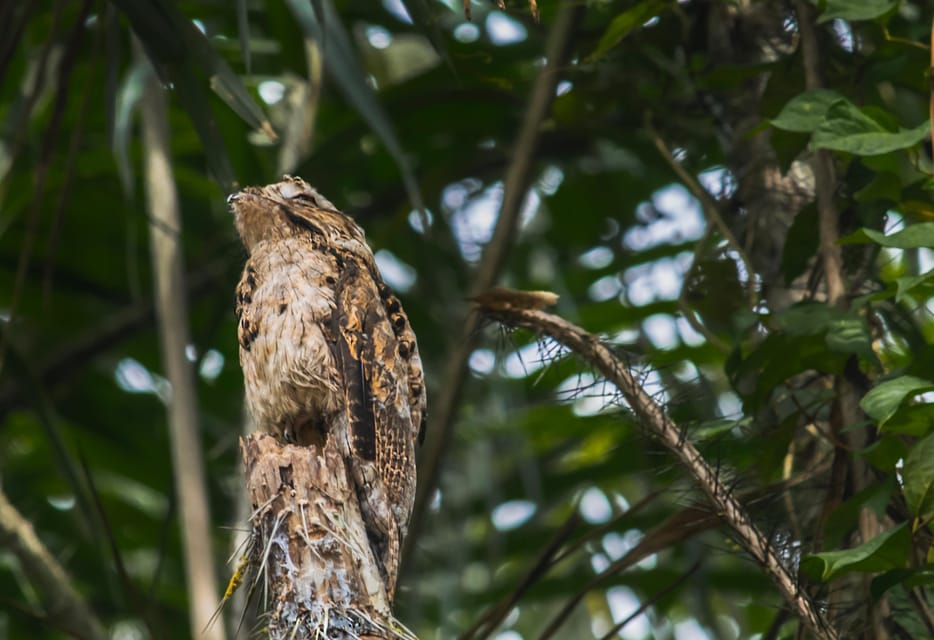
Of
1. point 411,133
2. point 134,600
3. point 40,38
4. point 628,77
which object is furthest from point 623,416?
point 40,38

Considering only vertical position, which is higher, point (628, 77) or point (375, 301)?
point (628, 77)

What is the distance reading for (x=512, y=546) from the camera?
19.5 ft

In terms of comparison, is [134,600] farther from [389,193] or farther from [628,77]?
[389,193]

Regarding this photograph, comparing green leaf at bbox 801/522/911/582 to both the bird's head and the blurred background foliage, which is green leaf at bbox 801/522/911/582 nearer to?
the blurred background foliage

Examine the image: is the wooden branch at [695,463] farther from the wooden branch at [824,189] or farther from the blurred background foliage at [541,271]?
the wooden branch at [824,189]

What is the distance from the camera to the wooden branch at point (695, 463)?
2539 mm

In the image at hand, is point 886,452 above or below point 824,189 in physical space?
below

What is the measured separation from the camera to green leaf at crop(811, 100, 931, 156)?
8.57 feet

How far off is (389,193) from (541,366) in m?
3.06

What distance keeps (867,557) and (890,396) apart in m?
0.31

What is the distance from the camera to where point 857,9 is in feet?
9.18

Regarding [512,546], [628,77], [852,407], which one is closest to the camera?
[852,407]

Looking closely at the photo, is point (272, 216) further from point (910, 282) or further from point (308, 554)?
point (910, 282)

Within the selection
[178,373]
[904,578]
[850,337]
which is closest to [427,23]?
[850,337]
